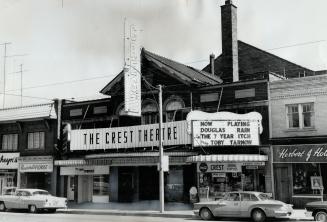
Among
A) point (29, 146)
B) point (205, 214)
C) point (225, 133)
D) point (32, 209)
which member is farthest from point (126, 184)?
point (205, 214)

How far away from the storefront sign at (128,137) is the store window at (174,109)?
65.9 inches

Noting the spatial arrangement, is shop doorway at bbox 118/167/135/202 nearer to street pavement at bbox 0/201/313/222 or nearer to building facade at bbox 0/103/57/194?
street pavement at bbox 0/201/313/222

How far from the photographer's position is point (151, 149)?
28422 mm

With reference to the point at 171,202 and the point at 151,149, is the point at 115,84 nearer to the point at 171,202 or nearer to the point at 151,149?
the point at 151,149

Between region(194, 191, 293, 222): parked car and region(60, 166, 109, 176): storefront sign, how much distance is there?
39.6ft

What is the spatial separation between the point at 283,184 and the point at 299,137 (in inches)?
113

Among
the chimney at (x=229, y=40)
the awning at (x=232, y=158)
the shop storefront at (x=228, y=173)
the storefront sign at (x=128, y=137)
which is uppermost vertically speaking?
the chimney at (x=229, y=40)

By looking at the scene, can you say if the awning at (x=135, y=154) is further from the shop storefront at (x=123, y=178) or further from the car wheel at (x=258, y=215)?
the car wheel at (x=258, y=215)

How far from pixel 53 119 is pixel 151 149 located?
35.1 feet

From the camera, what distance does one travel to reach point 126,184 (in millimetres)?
31156

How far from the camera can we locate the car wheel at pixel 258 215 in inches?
763

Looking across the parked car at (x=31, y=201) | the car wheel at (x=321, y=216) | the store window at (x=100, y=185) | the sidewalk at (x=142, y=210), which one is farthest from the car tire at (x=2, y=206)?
the car wheel at (x=321, y=216)

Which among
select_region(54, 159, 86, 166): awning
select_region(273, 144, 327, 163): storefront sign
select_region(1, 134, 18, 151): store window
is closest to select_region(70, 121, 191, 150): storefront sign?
select_region(54, 159, 86, 166): awning

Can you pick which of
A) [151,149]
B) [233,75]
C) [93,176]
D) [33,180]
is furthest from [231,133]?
[33,180]
